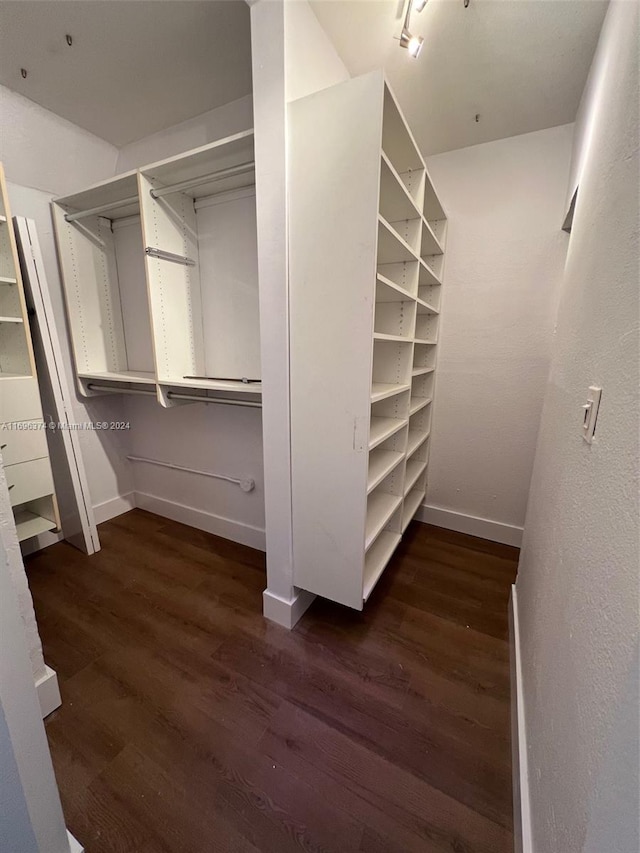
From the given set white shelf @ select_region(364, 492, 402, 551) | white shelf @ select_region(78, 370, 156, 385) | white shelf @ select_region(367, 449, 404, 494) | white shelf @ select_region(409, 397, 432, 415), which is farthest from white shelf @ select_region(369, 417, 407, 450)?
white shelf @ select_region(78, 370, 156, 385)

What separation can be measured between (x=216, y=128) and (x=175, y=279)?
0.89m

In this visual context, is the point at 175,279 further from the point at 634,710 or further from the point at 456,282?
the point at 634,710

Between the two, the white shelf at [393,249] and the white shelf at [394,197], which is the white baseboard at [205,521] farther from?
the white shelf at [394,197]

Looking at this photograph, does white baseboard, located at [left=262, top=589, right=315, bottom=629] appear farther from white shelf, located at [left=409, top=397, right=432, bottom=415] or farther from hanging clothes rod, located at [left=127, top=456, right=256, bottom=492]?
white shelf, located at [left=409, top=397, right=432, bottom=415]

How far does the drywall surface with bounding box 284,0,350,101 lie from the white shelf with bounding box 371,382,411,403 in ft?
3.86

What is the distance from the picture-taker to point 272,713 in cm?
127

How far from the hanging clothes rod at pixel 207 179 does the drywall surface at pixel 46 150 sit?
0.92 meters

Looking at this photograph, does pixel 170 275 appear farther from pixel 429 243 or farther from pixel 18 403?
pixel 429 243

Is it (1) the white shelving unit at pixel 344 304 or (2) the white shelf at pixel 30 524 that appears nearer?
(1) the white shelving unit at pixel 344 304

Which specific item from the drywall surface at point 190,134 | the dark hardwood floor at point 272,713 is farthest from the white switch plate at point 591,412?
the drywall surface at point 190,134

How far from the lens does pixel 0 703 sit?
2.17ft

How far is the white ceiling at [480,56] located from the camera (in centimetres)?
130

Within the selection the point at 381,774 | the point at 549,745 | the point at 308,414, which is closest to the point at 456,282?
the point at 308,414

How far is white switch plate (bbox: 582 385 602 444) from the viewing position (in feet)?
2.38
